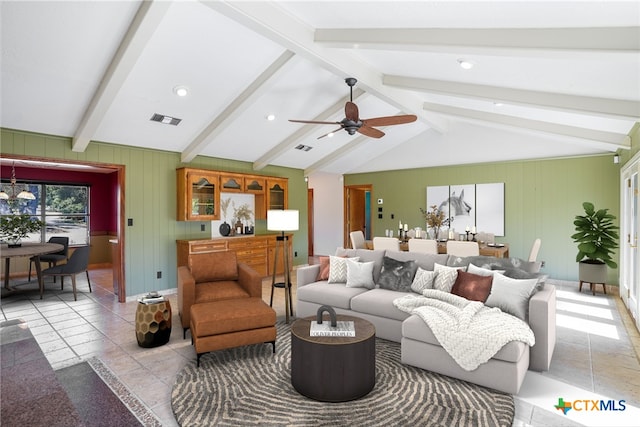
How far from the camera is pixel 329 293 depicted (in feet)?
13.2

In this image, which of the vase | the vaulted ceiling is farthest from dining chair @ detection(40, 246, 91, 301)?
the vase

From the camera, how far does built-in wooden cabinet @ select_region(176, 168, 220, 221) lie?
5730mm

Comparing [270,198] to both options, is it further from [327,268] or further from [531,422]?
[531,422]

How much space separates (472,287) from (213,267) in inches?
112

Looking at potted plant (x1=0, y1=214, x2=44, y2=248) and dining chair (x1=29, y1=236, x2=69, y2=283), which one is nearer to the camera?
potted plant (x1=0, y1=214, x2=44, y2=248)

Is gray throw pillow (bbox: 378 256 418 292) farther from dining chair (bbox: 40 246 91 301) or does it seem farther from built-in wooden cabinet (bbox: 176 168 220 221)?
dining chair (bbox: 40 246 91 301)

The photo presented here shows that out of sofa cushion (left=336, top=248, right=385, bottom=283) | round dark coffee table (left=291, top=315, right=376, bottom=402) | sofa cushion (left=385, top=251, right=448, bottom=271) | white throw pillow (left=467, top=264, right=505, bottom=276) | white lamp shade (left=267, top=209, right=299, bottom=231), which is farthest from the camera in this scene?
sofa cushion (left=336, top=248, right=385, bottom=283)

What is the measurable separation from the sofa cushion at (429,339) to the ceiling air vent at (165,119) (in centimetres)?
393

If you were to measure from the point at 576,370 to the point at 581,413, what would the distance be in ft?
2.37

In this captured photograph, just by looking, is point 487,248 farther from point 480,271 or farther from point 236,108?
point 236,108

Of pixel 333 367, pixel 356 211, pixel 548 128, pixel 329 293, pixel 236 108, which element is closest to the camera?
pixel 333 367

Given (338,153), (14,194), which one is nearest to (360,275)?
(338,153)

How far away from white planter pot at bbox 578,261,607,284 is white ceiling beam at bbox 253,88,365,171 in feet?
14.2

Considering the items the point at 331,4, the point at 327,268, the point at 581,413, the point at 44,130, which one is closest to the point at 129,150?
the point at 44,130
